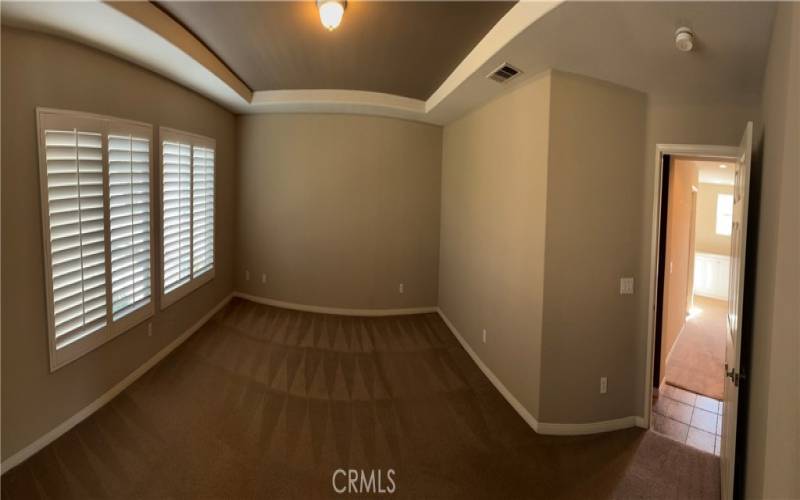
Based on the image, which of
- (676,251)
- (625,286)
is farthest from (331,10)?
Answer: (676,251)

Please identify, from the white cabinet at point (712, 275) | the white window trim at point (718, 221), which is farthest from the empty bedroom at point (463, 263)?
the white window trim at point (718, 221)

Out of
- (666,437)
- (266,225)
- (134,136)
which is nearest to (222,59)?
(134,136)

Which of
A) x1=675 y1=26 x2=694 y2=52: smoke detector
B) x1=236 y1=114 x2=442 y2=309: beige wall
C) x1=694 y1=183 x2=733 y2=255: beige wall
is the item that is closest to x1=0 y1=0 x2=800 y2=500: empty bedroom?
x1=675 y1=26 x2=694 y2=52: smoke detector

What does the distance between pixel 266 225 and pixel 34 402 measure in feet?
10.9

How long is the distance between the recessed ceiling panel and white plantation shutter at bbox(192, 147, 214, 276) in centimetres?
110

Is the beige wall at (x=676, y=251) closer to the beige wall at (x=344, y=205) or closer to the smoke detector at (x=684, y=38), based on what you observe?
the smoke detector at (x=684, y=38)

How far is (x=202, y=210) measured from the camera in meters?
4.53

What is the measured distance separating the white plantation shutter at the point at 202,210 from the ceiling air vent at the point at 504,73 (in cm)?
318

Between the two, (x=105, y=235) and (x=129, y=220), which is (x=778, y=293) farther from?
(x=129, y=220)

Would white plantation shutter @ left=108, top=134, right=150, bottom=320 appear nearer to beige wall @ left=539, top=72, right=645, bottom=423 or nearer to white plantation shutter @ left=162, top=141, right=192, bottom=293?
white plantation shutter @ left=162, top=141, right=192, bottom=293

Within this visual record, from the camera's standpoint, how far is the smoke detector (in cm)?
188

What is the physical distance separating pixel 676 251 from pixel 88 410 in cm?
551

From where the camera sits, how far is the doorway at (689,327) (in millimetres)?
2031

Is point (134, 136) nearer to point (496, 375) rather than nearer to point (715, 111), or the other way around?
point (496, 375)
